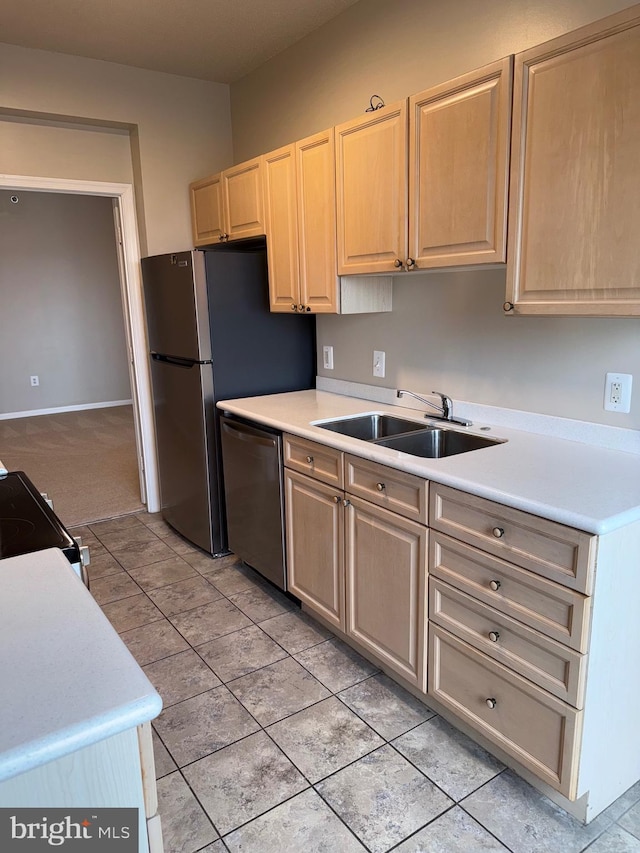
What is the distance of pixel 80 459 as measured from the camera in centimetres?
532

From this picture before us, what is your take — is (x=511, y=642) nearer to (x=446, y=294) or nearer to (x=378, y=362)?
(x=446, y=294)

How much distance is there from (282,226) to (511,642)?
2055mm

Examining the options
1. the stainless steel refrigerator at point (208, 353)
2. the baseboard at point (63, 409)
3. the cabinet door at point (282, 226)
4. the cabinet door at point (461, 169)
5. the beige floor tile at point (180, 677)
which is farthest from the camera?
the baseboard at point (63, 409)

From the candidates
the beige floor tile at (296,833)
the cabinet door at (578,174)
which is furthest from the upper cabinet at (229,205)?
the beige floor tile at (296,833)

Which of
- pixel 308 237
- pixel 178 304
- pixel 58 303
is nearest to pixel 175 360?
pixel 178 304

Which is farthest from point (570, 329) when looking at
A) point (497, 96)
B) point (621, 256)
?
point (497, 96)

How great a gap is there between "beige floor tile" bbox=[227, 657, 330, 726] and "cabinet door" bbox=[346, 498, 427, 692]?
25cm

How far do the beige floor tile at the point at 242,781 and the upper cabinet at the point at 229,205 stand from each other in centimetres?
226

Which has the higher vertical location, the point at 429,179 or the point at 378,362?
the point at 429,179

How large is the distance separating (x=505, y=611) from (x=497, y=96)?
149 centimetres

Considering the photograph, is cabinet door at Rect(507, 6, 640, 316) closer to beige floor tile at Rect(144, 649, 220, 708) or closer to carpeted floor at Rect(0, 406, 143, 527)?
beige floor tile at Rect(144, 649, 220, 708)

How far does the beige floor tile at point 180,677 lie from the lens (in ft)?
7.27

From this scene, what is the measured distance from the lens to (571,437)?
82.0 inches

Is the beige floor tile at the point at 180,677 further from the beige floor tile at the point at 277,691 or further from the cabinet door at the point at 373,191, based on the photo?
the cabinet door at the point at 373,191
